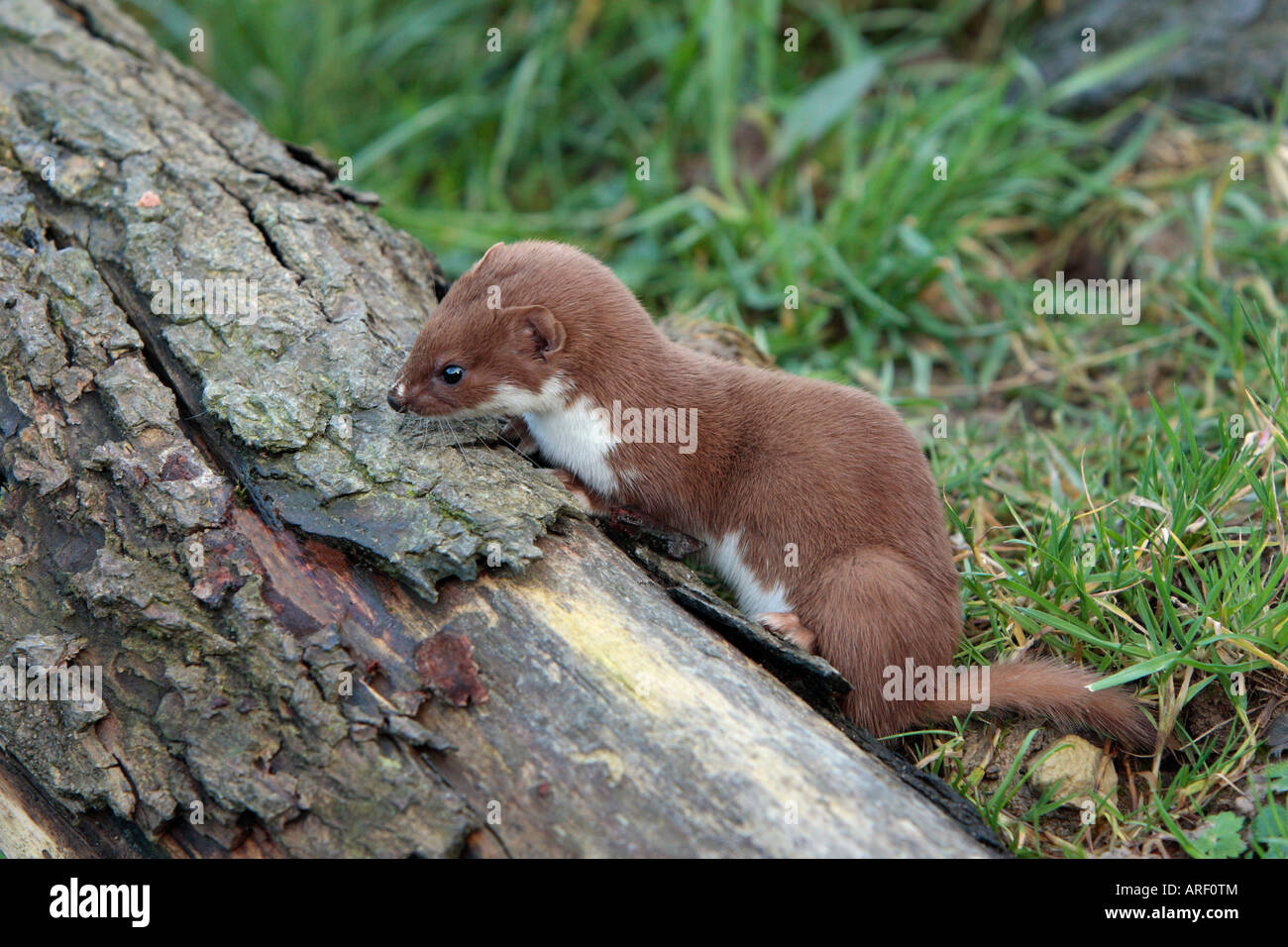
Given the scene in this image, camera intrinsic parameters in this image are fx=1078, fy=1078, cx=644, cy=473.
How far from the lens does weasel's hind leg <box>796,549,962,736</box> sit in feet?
11.7

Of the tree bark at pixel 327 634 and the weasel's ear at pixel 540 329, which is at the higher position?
the weasel's ear at pixel 540 329

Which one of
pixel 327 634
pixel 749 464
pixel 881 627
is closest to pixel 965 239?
pixel 749 464

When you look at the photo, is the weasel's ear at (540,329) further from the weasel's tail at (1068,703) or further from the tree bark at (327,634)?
the weasel's tail at (1068,703)

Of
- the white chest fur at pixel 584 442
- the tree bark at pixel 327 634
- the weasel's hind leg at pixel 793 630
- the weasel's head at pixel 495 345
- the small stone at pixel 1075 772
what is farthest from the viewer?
the white chest fur at pixel 584 442

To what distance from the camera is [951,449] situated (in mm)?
4859

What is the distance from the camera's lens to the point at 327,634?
10.0ft

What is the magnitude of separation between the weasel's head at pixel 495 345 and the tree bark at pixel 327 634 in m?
0.15

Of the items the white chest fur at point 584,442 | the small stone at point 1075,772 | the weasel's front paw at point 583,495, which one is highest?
the white chest fur at point 584,442

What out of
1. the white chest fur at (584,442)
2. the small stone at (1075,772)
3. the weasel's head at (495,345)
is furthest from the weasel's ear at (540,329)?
the small stone at (1075,772)

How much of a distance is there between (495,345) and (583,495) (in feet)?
2.05

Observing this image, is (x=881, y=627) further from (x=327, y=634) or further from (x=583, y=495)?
(x=327, y=634)

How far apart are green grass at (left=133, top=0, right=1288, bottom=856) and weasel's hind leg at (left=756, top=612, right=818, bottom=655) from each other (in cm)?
49

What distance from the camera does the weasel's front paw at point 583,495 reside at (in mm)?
3844

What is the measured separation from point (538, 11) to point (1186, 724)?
6.31 metres
